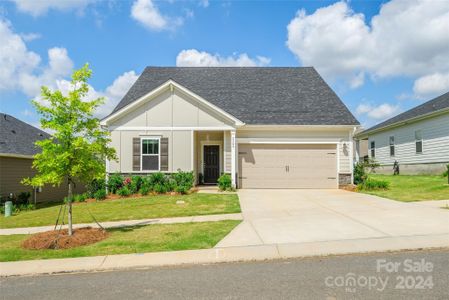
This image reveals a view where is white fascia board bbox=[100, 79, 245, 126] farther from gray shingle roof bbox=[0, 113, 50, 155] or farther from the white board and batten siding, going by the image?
gray shingle roof bbox=[0, 113, 50, 155]

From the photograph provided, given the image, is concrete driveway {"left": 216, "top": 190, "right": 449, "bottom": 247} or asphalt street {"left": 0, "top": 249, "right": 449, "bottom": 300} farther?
concrete driveway {"left": 216, "top": 190, "right": 449, "bottom": 247}

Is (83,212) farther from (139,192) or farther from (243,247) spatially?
(243,247)

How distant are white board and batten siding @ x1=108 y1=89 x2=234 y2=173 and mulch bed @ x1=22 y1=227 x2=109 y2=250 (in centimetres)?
891

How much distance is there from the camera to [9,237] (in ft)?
29.6

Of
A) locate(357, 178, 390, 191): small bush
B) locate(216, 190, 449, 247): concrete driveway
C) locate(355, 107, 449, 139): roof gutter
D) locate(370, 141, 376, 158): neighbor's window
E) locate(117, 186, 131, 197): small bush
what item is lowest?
locate(216, 190, 449, 247): concrete driveway

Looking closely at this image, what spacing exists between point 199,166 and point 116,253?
12.9m

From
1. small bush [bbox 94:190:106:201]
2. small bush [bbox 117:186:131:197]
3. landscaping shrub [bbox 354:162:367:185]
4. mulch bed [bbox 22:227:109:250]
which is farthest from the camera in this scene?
landscaping shrub [bbox 354:162:367:185]

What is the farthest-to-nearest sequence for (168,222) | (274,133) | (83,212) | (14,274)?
(274,133) < (83,212) < (168,222) < (14,274)

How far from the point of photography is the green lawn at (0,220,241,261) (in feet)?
23.1

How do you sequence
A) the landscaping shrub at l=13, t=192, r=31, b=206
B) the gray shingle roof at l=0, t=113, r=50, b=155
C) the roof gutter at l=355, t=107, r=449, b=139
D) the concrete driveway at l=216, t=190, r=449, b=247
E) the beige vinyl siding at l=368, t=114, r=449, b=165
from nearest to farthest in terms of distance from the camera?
the concrete driveway at l=216, t=190, r=449, b=247 → the landscaping shrub at l=13, t=192, r=31, b=206 → the gray shingle roof at l=0, t=113, r=50, b=155 → the roof gutter at l=355, t=107, r=449, b=139 → the beige vinyl siding at l=368, t=114, r=449, b=165

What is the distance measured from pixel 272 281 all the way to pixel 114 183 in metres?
13.4

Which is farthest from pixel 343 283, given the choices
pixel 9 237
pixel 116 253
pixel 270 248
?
pixel 9 237

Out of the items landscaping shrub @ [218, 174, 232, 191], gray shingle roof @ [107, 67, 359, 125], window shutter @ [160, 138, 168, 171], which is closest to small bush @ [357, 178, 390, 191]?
gray shingle roof @ [107, 67, 359, 125]

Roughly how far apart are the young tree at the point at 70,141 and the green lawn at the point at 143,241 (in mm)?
1280
